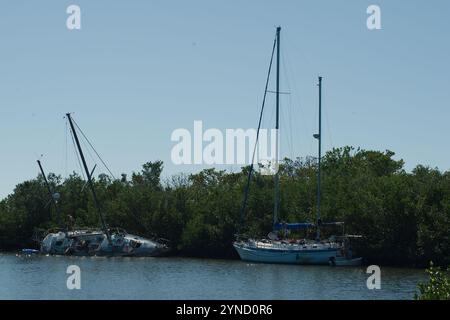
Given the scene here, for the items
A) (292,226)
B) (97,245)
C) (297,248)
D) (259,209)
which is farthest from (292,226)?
(97,245)

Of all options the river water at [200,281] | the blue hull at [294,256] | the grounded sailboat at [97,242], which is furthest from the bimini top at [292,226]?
the grounded sailboat at [97,242]

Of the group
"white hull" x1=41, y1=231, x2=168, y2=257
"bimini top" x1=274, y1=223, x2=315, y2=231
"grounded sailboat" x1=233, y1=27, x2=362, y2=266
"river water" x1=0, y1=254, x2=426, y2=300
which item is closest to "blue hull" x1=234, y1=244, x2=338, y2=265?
"grounded sailboat" x1=233, y1=27, x2=362, y2=266

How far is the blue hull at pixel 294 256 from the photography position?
69000mm

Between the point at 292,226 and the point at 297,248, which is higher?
the point at 292,226

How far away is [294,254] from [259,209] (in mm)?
14679

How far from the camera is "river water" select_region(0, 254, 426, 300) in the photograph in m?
45.3

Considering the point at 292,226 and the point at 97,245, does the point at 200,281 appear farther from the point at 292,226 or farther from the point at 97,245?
the point at 97,245

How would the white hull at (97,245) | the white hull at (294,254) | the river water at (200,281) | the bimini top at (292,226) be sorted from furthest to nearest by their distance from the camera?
1. the white hull at (97,245)
2. the bimini top at (292,226)
3. the white hull at (294,254)
4. the river water at (200,281)

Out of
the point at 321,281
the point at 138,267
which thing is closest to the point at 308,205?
the point at 138,267

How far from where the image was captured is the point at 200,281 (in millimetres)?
53875

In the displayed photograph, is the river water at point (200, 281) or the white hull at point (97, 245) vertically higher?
the river water at point (200, 281)

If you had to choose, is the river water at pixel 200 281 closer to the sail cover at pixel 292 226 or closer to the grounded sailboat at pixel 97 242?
the sail cover at pixel 292 226

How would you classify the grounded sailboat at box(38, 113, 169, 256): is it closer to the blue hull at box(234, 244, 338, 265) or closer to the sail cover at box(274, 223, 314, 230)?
the blue hull at box(234, 244, 338, 265)
